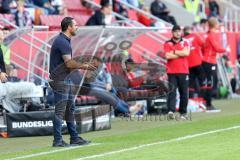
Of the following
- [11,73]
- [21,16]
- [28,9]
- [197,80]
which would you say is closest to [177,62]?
[11,73]

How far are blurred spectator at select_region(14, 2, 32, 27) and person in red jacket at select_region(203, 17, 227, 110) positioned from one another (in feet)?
14.2

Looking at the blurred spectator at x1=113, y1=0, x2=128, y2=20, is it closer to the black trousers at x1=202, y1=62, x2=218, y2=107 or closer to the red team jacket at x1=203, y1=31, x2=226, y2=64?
the red team jacket at x1=203, y1=31, x2=226, y2=64

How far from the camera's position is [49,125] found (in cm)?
1527

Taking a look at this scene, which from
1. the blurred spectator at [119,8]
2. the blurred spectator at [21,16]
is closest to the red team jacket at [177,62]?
the blurred spectator at [21,16]

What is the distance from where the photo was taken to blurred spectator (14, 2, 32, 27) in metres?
21.1

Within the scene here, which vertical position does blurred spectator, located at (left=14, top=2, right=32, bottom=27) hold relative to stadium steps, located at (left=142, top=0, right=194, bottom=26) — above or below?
below

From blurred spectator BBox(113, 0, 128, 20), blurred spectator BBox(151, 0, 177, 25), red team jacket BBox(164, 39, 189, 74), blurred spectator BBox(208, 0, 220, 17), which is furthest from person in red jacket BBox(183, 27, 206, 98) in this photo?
blurred spectator BBox(208, 0, 220, 17)

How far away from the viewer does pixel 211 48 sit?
20266mm

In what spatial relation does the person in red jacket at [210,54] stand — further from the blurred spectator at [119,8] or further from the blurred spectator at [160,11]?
the blurred spectator at [160,11]

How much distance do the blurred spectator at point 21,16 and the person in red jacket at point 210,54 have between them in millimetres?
4340

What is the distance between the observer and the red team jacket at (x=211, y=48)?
20059mm

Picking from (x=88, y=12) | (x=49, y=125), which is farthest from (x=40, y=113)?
(x=88, y=12)

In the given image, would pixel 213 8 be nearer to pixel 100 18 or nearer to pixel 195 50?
pixel 100 18

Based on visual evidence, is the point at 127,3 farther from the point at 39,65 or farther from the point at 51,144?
the point at 51,144
